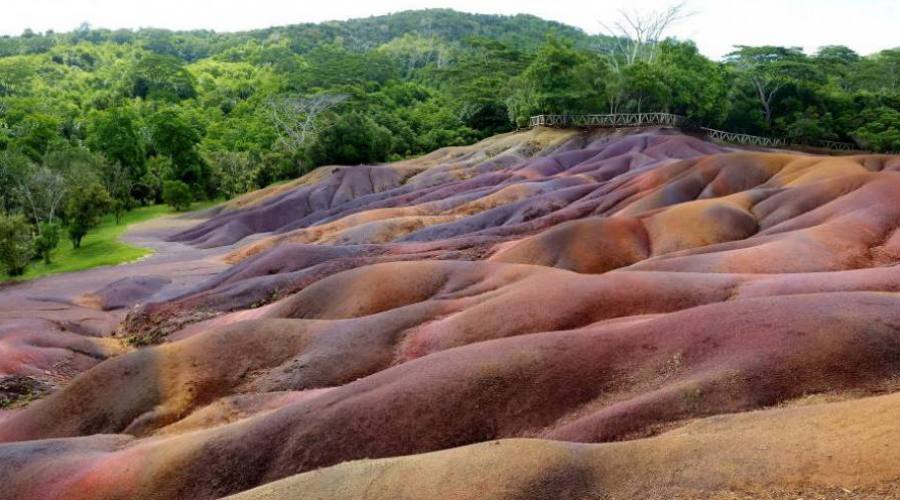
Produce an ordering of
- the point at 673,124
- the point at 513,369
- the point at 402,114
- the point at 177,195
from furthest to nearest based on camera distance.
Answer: the point at 402,114, the point at 177,195, the point at 673,124, the point at 513,369

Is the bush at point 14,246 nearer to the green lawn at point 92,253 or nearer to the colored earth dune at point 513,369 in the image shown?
the green lawn at point 92,253

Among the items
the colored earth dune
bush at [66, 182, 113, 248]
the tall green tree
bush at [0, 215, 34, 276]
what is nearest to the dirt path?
the colored earth dune

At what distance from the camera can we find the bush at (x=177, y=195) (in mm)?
83062

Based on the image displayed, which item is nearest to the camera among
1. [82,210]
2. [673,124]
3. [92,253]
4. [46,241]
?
[46,241]

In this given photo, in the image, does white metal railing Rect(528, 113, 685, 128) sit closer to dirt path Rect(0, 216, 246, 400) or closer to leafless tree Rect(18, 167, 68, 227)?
dirt path Rect(0, 216, 246, 400)

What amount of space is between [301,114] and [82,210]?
3623 cm

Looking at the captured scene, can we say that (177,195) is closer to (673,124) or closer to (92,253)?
(92,253)

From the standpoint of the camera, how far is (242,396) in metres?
20.8

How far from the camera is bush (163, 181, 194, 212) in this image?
83.1 m

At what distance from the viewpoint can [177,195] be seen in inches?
3282

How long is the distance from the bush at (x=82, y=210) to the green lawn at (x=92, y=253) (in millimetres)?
1349

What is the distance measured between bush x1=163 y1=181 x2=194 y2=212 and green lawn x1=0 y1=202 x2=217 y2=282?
23.1 feet

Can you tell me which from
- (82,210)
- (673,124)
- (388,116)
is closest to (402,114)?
(388,116)

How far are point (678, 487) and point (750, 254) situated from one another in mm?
18487
